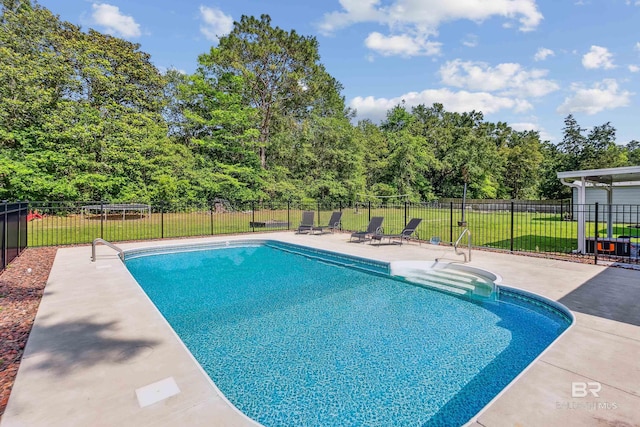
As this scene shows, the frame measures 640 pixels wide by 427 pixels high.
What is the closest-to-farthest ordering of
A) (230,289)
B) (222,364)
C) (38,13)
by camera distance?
(222,364) < (230,289) < (38,13)

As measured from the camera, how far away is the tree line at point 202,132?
18.3m

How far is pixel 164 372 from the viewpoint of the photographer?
286 centimetres

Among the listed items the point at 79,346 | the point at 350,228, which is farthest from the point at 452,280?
the point at 350,228

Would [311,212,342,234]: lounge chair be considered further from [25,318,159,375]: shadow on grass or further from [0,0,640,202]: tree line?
[0,0,640,202]: tree line

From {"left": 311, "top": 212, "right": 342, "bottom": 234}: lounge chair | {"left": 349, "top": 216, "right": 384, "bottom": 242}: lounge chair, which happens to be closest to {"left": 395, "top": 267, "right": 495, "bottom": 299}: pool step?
{"left": 349, "top": 216, "right": 384, "bottom": 242}: lounge chair

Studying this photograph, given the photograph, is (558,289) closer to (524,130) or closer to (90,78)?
(90,78)

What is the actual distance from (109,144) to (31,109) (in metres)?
3.93

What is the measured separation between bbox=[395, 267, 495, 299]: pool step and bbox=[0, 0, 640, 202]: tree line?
18.2m

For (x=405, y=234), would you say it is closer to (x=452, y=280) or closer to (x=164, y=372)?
(x=452, y=280)

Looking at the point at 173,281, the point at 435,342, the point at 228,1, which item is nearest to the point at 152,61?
the point at 228,1

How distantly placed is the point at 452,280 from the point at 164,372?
5.88m

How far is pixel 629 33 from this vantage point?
1012cm

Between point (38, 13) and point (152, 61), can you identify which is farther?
point (152, 61)

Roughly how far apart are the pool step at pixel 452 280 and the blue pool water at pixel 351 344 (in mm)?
384
